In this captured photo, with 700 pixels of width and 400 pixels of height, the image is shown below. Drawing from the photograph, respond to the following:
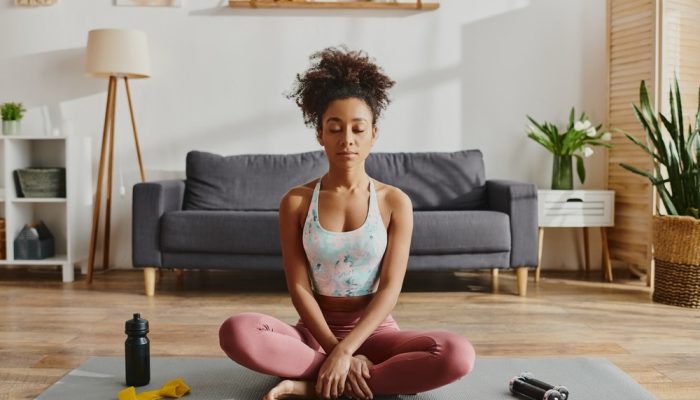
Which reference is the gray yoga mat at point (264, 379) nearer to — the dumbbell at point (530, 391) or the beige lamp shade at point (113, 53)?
the dumbbell at point (530, 391)

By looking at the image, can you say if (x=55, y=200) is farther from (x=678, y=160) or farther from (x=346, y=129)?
(x=678, y=160)

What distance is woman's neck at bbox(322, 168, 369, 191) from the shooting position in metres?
1.98

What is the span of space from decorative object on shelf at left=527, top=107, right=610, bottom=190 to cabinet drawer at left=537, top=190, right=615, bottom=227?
0.13m

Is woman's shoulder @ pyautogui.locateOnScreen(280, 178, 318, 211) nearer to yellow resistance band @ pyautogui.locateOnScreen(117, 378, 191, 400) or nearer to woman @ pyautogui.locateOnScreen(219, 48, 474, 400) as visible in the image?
woman @ pyautogui.locateOnScreen(219, 48, 474, 400)

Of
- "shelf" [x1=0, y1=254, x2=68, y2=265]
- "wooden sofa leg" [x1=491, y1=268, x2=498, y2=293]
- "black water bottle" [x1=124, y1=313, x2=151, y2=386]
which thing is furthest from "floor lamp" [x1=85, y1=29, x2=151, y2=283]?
"wooden sofa leg" [x1=491, y1=268, x2=498, y2=293]

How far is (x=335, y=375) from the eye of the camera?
1746mm

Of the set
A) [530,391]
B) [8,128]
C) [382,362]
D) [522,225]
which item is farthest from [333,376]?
[8,128]

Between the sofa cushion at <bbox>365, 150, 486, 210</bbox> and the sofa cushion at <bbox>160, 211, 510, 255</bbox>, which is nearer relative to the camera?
the sofa cushion at <bbox>160, 211, 510, 255</bbox>

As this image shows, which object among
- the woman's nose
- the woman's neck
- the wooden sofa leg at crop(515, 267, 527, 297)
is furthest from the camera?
the wooden sofa leg at crop(515, 267, 527, 297)

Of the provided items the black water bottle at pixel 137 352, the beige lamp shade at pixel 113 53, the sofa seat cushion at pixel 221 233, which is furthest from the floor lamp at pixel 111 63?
the black water bottle at pixel 137 352

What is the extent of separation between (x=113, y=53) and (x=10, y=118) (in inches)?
27.4

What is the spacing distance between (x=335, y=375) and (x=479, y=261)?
1.93 meters

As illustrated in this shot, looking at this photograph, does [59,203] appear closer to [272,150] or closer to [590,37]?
[272,150]

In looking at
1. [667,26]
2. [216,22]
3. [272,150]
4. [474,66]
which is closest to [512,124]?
[474,66]
